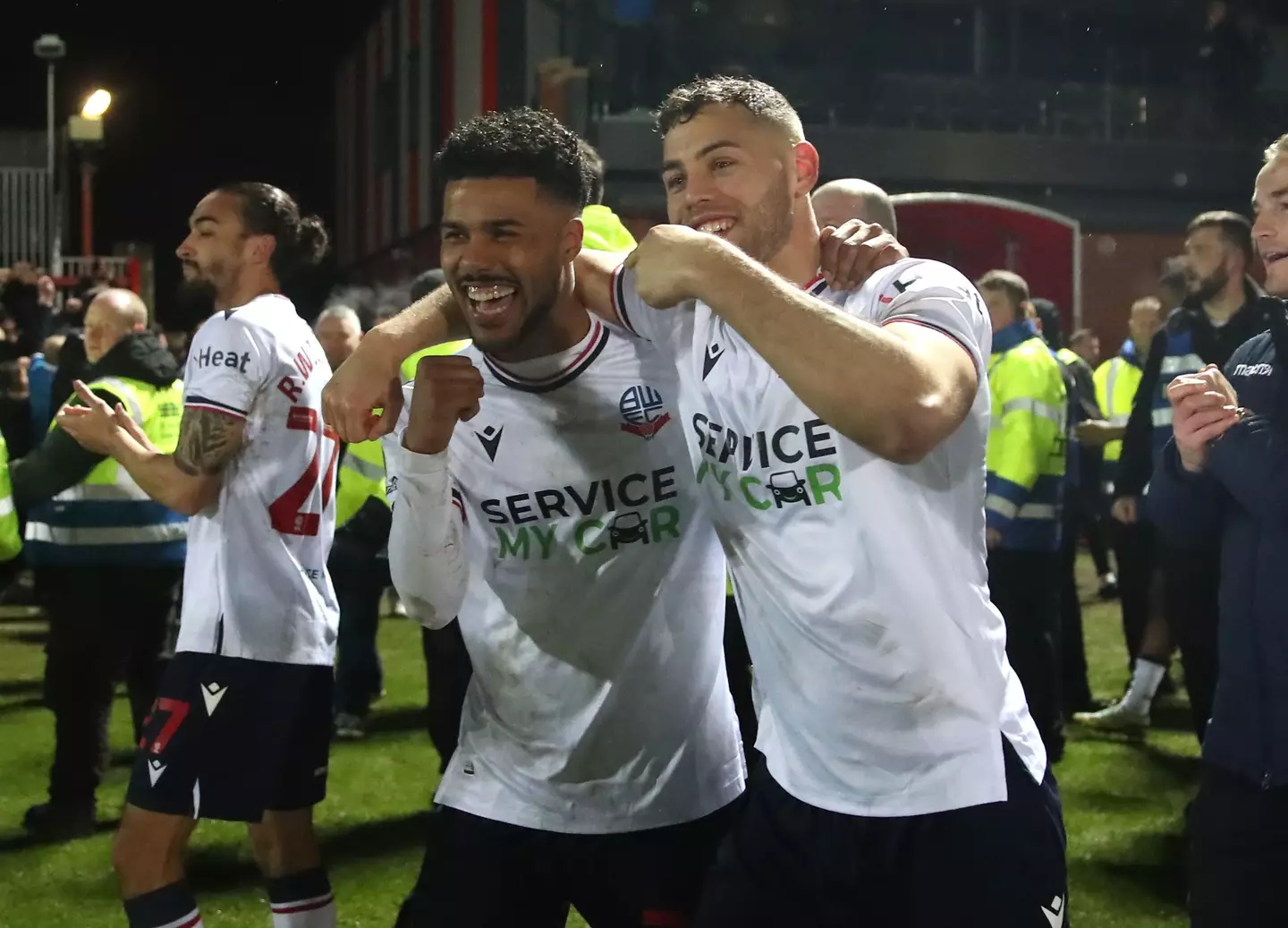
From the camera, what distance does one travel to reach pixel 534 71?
18.0 metres

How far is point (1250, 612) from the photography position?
2482 millimetres

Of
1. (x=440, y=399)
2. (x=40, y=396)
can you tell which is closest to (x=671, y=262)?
(x=440, y=399)

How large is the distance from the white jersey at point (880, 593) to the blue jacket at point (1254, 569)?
0.62 metres

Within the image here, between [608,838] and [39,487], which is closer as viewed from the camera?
[608,838]

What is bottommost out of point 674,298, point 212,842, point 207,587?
point 212,842

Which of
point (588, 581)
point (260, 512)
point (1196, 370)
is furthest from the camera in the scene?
point (1196, 370)

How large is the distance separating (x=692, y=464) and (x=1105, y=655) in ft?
22.2

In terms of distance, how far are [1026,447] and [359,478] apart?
2868 mm

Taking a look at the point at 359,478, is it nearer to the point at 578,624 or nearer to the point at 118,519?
the point at 118,519

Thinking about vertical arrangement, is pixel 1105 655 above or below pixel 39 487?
below

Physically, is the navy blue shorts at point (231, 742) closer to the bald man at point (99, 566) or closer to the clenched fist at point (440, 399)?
the clenched fist at point (440, 399)

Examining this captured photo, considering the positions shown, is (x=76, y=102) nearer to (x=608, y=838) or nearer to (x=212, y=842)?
(x=212, y=842)

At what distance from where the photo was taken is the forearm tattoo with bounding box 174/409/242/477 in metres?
3.30

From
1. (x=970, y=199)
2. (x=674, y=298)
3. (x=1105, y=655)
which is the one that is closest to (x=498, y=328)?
(x=674, y=298)
